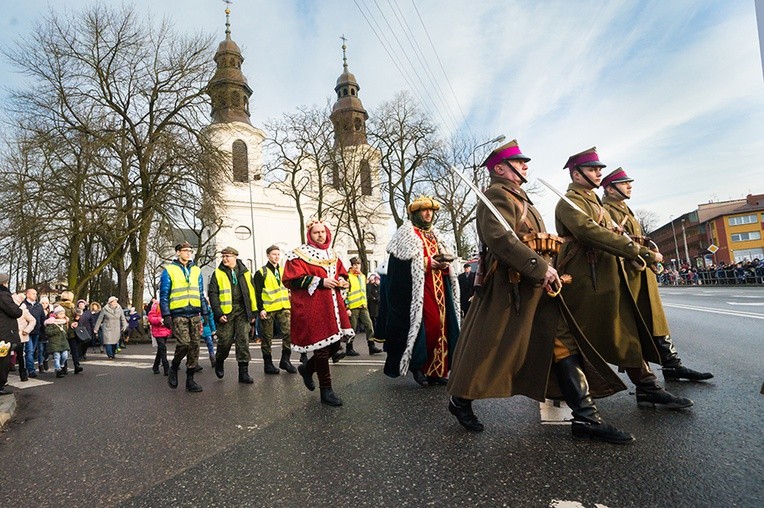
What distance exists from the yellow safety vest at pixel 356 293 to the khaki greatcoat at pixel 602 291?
6927 millimetres

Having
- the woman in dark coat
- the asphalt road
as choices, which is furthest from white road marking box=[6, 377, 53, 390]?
the asphalt road

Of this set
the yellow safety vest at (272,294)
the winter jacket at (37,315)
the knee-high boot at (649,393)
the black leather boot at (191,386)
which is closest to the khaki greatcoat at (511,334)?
the knee-high boot at (649,393)

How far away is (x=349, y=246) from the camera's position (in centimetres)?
5478

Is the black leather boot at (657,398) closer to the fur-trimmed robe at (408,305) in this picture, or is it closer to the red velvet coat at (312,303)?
the fur-trimmed robe at (408,305)

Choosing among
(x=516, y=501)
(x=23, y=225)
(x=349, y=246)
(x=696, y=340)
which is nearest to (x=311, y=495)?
(x=516, y=501)

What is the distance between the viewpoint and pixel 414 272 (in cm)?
564

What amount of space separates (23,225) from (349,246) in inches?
1491

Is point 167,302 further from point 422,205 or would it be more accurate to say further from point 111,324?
point 111,324

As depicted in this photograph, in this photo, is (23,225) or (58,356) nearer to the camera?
(58,356)

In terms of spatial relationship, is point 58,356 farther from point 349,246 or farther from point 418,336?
point 349,246

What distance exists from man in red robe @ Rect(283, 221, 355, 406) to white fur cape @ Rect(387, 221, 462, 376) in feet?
2.24

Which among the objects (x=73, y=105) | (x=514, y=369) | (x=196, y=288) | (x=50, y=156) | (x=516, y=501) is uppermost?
(x=73, y=105)

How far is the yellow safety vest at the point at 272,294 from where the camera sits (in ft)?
27.6

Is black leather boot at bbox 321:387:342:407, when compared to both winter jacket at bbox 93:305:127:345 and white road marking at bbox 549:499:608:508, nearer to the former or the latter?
white road marking at bbox 549:499:608:508
